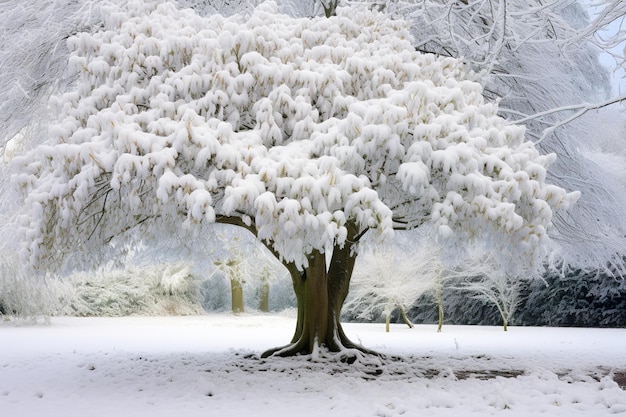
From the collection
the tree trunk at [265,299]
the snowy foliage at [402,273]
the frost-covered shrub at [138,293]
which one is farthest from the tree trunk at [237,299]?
the snowy foliage at [402,273]

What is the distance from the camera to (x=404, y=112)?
21.2ft

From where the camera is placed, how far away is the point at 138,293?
2325 centimetres

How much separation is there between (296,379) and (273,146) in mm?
2691

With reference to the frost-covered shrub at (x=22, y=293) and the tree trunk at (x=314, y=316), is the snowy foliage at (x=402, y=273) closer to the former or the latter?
the tree trunk at (x=314, y=316)

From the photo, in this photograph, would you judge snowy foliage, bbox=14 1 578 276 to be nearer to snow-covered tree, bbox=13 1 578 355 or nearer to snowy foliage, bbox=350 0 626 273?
snow-covered tree, bbox=13 1 578 355

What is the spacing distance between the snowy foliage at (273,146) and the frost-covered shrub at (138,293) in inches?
588

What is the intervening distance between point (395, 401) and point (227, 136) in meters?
3.13

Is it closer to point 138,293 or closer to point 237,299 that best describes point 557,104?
point 237,299

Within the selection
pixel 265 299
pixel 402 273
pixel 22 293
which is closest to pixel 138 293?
pixel 265 299

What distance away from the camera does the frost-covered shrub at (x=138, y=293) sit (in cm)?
2234

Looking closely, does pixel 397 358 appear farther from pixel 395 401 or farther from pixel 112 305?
pixel 112 305

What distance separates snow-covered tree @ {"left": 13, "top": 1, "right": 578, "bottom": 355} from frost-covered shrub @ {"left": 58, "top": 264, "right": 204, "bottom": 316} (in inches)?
589

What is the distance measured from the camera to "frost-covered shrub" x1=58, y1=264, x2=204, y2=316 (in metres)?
22.3

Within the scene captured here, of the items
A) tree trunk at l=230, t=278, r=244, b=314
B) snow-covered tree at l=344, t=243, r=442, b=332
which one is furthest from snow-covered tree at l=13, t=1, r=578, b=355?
tree trunk at l=230, t=278, r=244, b=314
